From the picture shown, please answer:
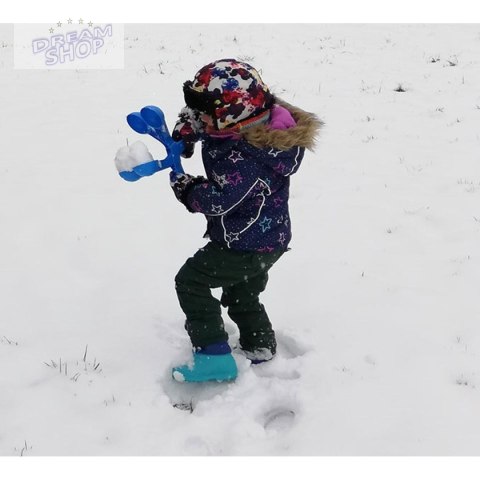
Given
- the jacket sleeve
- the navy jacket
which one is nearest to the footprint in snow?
the navy jacket

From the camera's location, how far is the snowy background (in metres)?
3.30

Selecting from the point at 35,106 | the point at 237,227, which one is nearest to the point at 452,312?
the point at 237,227

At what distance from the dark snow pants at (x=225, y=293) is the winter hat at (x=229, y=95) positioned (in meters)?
0.73

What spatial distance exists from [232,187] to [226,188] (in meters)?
0.03

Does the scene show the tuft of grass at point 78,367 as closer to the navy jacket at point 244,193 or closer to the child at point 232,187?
the child at point 232,187

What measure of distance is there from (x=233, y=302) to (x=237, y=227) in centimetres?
70

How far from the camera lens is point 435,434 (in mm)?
3254

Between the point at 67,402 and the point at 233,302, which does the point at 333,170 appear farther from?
the point at 67,402

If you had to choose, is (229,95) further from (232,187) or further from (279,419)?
(279,419)

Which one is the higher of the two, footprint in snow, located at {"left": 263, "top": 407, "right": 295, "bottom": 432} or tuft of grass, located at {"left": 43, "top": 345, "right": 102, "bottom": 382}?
footprint in snow, located at {"left": 263, "top": 407, "right": 295, "bottom": 432}

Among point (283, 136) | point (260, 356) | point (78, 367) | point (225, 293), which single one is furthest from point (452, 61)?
point (78, 367)

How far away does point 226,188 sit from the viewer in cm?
312

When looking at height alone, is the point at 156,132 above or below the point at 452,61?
above

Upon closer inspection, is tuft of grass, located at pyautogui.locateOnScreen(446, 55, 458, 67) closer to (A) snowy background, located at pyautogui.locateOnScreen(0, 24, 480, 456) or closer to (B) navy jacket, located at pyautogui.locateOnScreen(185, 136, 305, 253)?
(A) snowy background, located at pyautogui.locateOnScreen(0, 24, 480, 456)
